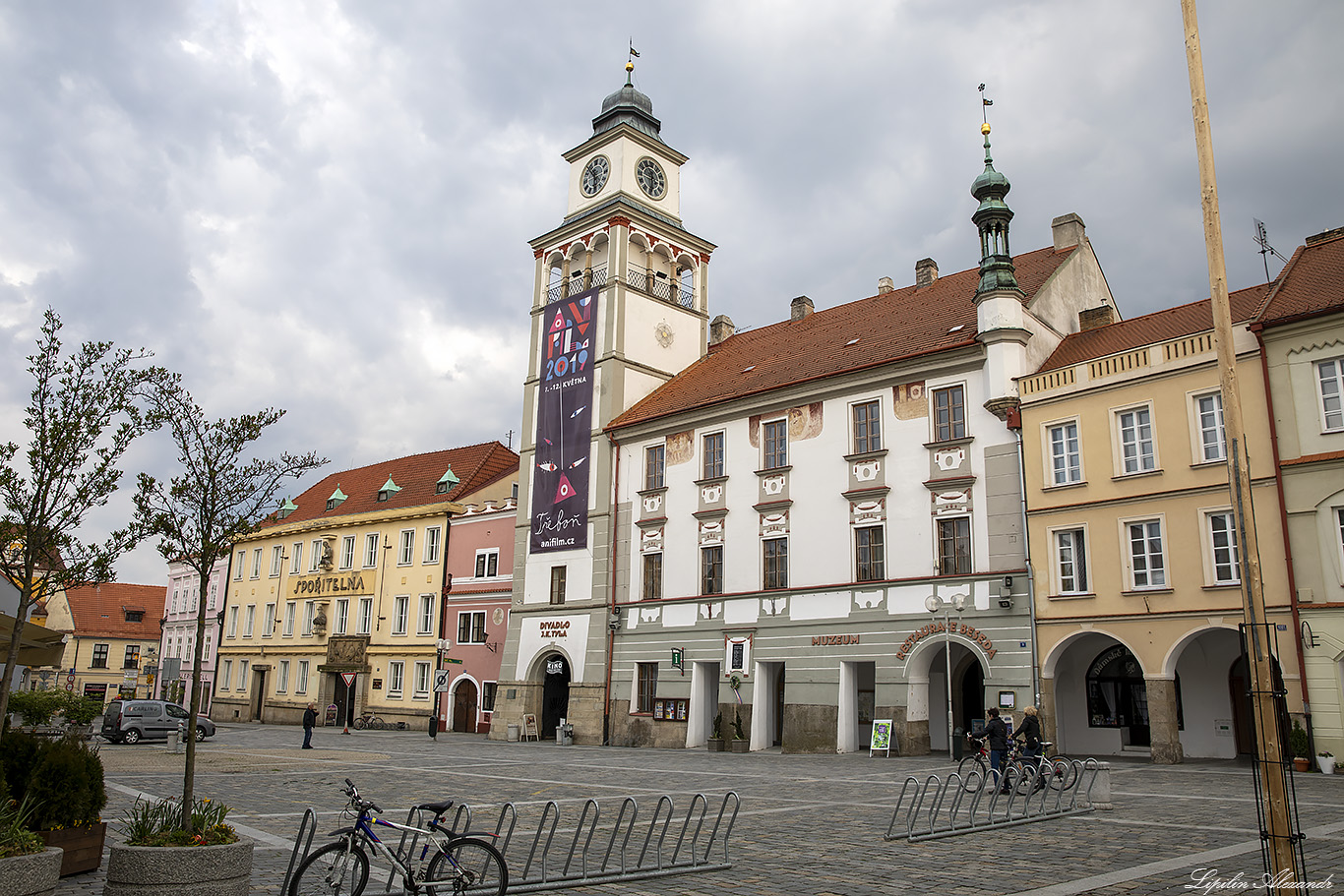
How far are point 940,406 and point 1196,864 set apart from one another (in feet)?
66.8

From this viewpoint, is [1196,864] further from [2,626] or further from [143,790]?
[143,790]

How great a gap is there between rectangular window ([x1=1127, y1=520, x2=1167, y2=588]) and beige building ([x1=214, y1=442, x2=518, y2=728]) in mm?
30458

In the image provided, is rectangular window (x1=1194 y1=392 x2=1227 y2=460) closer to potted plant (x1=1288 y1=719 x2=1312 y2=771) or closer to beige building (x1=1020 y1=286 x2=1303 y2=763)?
beige building (x1=1020 y1=286 x2=1303 y2=763)

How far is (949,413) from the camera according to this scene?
1175 inches

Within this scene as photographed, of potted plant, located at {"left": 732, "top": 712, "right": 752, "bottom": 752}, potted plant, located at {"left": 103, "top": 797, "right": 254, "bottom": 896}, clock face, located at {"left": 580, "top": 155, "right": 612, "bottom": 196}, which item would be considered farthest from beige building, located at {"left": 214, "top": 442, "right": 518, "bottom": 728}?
potted plant, located at {"left": 103, "top": 797, "right": 254, "bottom": 896}

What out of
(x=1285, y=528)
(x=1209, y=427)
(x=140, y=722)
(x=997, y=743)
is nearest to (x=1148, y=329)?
(x=1209, y=427)

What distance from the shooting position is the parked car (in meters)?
36.1

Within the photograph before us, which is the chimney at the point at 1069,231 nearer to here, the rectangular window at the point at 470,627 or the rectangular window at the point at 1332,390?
the rectangular window at the point at 1332,390

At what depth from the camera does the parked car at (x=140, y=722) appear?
36.1 m

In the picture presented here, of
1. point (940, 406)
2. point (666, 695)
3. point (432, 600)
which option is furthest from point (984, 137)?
point (432, 600)

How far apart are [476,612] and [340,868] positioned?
125 ft

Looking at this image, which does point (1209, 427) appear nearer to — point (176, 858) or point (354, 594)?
point (176, 858)

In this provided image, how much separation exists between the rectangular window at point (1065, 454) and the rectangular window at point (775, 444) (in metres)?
8.85

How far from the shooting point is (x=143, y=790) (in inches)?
701
